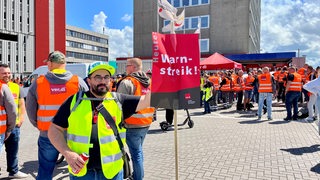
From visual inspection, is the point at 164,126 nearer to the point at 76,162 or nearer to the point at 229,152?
the point at 229,152

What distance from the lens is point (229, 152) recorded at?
6.56m

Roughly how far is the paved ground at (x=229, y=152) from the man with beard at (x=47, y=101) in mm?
1662

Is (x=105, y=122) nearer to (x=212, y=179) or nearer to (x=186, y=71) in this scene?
(x=186, y=71)

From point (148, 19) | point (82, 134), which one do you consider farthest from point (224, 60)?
point (148, 19)

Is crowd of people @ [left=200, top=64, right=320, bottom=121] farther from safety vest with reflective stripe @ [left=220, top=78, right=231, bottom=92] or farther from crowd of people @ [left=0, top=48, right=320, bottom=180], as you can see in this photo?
crowd of people @ [left=0, top=48, right=320, bottom=180]

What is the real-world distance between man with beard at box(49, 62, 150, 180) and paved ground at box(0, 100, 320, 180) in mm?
2588

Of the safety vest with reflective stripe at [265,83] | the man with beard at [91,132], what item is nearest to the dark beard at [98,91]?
the man with beard at [91,132]

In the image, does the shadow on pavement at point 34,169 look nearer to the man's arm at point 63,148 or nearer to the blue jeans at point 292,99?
the man's arm at point 63,148

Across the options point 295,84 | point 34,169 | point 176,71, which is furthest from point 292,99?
point 34,169

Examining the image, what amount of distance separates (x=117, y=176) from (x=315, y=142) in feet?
21.5

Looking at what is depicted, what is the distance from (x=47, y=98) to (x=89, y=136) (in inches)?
60.7

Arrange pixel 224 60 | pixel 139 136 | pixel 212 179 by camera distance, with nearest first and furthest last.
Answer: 1. pixel 139 136
2. pixel 212 179
3. pixel 224 60

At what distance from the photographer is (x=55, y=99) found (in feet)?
12.4

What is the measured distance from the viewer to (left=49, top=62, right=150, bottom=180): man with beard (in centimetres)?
248
